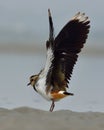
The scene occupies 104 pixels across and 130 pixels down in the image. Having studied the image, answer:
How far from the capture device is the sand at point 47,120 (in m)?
7.93

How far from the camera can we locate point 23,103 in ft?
38.9

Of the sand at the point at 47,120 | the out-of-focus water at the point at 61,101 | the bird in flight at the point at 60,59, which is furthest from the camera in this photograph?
Result: the out-of-focus water at the point at 61,101

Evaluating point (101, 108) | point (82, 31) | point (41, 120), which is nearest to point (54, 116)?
point (41, 120)

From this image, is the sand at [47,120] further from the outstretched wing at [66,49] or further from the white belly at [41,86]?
the outstretched wing at [66,49]

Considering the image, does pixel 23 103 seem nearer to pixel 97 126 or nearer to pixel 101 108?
pixel 101 108

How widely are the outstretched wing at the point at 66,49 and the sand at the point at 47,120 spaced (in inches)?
16.4

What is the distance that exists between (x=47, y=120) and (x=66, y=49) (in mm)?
1410

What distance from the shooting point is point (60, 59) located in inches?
358

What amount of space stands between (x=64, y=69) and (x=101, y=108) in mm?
2115

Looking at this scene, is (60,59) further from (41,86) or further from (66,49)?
(41,86)

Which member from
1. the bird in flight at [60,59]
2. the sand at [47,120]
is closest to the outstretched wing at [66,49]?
the bird in flight at [60,59]

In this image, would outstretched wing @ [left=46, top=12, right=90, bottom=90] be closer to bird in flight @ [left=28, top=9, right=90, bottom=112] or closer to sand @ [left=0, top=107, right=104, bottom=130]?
bird in flight @ [left=28, top=9, right=90, bottom=112]

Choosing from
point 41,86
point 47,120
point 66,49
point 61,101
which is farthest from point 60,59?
point 61,101

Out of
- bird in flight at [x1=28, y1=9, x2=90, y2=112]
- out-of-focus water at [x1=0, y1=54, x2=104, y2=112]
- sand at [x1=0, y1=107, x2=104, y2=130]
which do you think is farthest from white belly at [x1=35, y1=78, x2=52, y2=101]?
out-of-focus water at [x1=0, y1=54, x2=104, y2=112]
